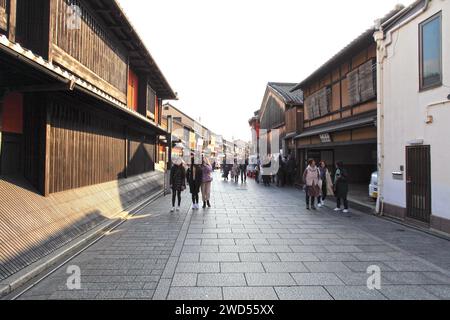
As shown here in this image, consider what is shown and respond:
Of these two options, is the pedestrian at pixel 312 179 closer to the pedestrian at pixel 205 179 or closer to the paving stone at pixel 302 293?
the pedestrian at pixel 205 179

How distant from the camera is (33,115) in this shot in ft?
22.0

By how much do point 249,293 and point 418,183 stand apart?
682 cm

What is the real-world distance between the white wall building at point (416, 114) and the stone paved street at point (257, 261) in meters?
0.91

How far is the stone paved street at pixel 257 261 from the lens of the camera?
4.40m

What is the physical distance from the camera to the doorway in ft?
27.0

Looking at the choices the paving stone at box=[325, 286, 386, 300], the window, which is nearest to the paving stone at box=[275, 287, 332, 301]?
the paving stone at box=[325, 286, 386, 300]

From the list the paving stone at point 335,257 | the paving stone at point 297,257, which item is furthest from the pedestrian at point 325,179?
the paving stone at point 297,257

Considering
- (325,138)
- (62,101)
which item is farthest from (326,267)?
(325,138)

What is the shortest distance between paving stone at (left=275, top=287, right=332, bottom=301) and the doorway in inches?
219

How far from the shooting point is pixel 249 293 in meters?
4.31

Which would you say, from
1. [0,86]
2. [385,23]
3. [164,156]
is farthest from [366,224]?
[164,156]

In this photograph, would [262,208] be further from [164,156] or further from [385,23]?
[164,156]
